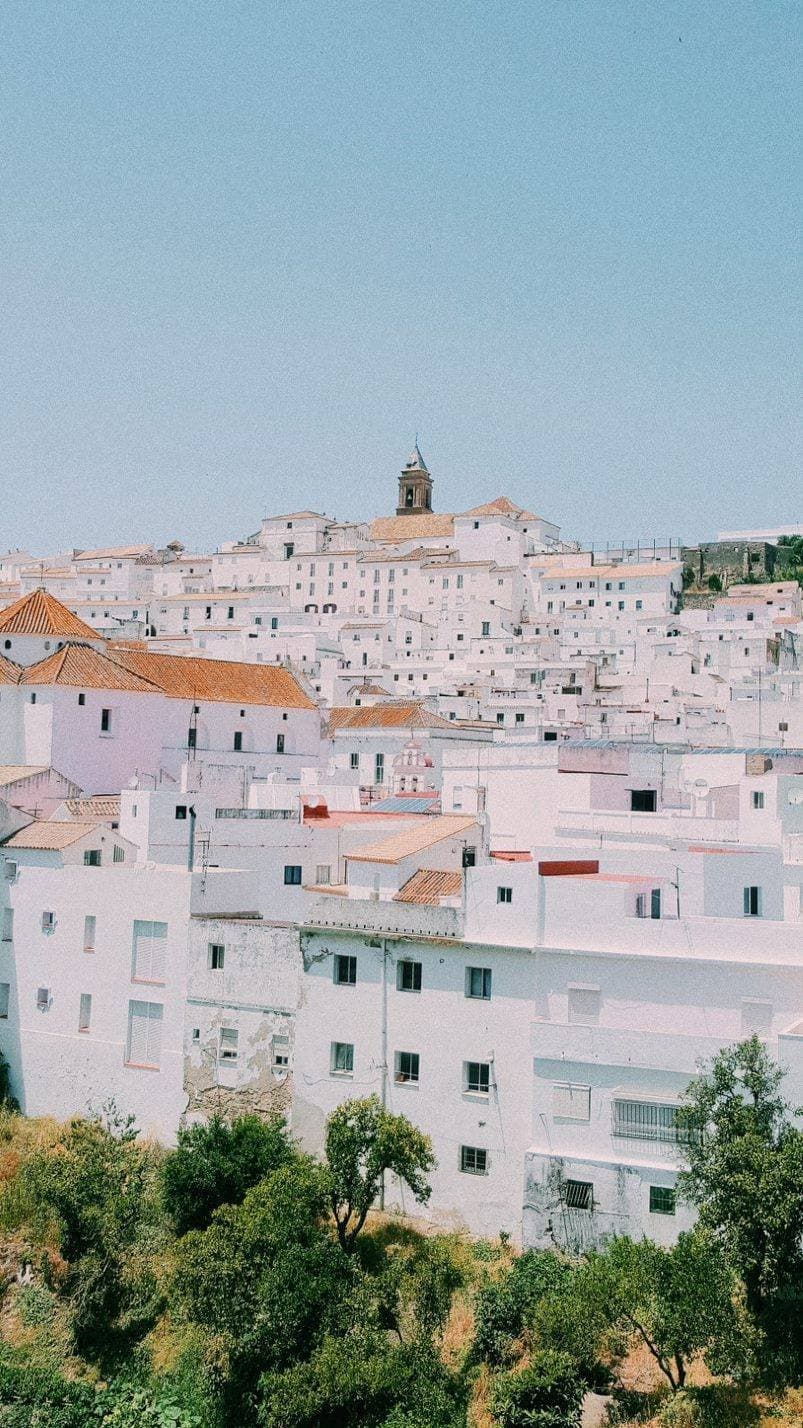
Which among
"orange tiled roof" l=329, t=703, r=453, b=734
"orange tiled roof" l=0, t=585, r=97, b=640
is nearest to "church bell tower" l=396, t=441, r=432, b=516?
"orange tiled roof" l=329, t=703, r=453, b=734

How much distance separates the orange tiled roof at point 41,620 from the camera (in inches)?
1581

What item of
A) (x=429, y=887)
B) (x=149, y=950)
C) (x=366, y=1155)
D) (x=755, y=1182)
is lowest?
(x=366, y=1155)

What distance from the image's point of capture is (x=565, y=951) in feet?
64.6

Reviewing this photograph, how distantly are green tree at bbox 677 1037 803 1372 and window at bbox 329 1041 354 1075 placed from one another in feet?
20.0

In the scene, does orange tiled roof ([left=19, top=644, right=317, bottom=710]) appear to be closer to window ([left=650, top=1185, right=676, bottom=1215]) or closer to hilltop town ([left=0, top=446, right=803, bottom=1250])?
hilltop town ([left=0, top=446, right=803, bottom=1250])

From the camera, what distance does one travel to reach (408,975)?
2116 centimetres

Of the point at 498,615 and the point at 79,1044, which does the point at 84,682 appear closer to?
the point at 79,1044

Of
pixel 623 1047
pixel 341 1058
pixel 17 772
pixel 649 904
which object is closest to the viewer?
pixel 623 1047

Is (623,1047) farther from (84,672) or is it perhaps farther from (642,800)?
(84,672)

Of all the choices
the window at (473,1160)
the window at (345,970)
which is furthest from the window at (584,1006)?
the window at (345,970)

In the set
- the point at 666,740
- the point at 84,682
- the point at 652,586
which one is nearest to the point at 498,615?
the point at 652,586

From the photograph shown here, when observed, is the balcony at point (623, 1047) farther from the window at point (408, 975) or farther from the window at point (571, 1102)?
the window at point (408, 975)

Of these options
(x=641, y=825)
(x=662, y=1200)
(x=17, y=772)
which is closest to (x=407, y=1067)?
(x=662, y=1200)

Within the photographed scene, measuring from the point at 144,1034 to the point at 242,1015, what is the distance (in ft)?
8.64
